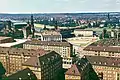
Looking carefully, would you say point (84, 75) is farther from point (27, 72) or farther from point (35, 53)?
point (35, 53)

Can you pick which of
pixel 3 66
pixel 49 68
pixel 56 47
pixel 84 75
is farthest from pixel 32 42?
pixel 84 75

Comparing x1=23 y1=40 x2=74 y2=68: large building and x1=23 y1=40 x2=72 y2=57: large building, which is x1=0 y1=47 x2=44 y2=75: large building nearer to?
x1=23 y1=40 x2=74 y2=68: large building

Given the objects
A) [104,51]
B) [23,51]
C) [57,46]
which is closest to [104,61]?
[104,51]

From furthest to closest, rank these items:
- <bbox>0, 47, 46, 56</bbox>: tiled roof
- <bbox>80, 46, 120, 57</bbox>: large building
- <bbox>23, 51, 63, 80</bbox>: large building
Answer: <bbox>80, 46, 120, 57</bbox>: large building → <bbox>0, 47, 46, 56</bbox>: tiled roof → <bbox>23, 51, 63, 80</bbox>: large building

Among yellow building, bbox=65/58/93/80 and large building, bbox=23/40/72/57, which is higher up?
yellow building, bbox=65/58/93/80

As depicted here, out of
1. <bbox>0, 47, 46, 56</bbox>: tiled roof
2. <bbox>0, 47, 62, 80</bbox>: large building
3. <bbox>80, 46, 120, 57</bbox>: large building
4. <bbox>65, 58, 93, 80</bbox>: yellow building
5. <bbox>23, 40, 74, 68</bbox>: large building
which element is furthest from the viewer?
<bbox>23, 40, 74, 68</bbox>: large building

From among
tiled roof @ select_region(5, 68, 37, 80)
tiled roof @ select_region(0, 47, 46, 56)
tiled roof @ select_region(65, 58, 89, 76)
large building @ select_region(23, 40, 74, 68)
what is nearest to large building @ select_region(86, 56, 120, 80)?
tiled roof @ select_region(65, 58, 89, 76)
